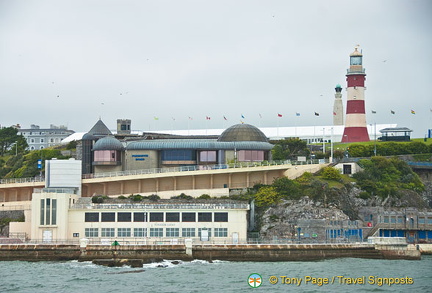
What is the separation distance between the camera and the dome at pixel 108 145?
117 m

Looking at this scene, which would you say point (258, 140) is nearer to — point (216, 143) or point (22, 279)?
point (216, 143)

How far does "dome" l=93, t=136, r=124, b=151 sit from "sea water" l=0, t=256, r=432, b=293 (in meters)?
30.3

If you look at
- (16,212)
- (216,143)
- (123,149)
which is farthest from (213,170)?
(16,212)

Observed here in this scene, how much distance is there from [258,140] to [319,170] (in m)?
10.6

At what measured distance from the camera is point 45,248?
91500 mm

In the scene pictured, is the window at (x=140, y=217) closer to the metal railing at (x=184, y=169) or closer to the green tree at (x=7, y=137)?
the metal railing at (x=184, y=169)

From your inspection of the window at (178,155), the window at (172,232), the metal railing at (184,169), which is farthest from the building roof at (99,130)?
the window at (172,232)

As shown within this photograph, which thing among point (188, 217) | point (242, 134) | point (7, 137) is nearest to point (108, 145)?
point (242, 134)

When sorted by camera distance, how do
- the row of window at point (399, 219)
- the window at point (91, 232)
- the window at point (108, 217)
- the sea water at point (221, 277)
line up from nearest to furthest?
the sea water at point (221, 277) → the window at point (91, 232) → the window at point (108, 217) → the row of window at point (399, 219)

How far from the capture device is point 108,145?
385 ft

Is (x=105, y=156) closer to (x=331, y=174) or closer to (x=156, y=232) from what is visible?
(x=156, y=232)

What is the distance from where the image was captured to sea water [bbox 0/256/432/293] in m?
71.9

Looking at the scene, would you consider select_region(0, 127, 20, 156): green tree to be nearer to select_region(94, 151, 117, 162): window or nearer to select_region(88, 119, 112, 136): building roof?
select_region(88, 119, 112, 136): building roof

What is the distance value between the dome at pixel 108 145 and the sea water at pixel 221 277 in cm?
3032
